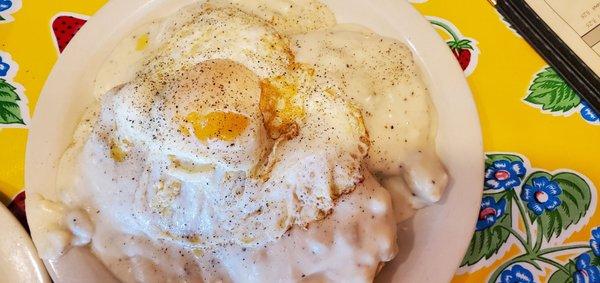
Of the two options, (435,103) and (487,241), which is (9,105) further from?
(487,241)

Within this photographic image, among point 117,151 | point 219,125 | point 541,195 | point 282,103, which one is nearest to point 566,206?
point 541,195

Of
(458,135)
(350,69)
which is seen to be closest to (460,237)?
(458,135)

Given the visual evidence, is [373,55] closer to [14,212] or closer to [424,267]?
[424,267]

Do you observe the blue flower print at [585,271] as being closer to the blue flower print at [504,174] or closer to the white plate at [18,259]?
the blue flower print at [504,174]

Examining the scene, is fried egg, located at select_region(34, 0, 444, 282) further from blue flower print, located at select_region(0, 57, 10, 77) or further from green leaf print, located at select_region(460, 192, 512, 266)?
blue flower print, located at select_region(0, 57, 10, 77)

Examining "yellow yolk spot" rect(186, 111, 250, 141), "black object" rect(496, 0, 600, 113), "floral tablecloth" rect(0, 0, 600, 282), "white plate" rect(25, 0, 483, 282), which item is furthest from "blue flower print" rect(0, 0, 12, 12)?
"black object" rect(496, 0, 600, 113)

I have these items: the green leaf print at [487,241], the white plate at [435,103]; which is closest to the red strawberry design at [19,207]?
the white plate at [435,103]
